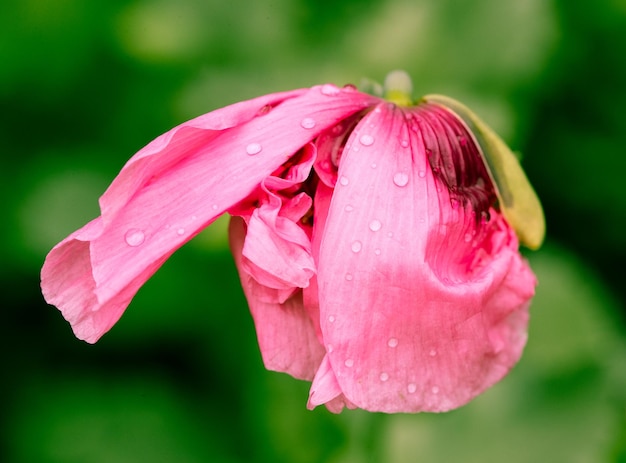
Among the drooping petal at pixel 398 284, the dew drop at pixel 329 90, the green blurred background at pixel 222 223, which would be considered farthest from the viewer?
the green blurred background at pixel 222 223

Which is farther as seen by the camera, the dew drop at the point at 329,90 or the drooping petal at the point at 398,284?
the dew drop at the point at 329,90

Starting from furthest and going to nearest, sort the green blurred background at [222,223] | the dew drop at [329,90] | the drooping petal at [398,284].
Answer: the green blurred background at [222,223], the dew drop at [329,90], the drooping petal at [398,284]

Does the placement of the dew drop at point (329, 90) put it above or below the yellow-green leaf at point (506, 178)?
above

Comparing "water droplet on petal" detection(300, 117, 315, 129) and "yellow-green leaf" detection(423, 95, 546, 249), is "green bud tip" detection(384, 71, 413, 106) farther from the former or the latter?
"water droplet on petal" detection(300, 117, 315, 129)

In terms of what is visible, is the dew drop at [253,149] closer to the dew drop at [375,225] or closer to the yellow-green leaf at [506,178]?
the dew drop at [375,225]

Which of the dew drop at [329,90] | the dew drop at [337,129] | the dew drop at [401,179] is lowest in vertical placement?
the dew drop at [401,179]

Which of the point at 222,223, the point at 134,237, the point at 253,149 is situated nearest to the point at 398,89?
the point at 253,149

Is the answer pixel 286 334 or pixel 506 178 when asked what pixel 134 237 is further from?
pixel 506 178

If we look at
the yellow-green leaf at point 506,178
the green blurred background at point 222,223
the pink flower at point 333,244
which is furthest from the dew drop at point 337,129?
the green blurred background at point 222,223
